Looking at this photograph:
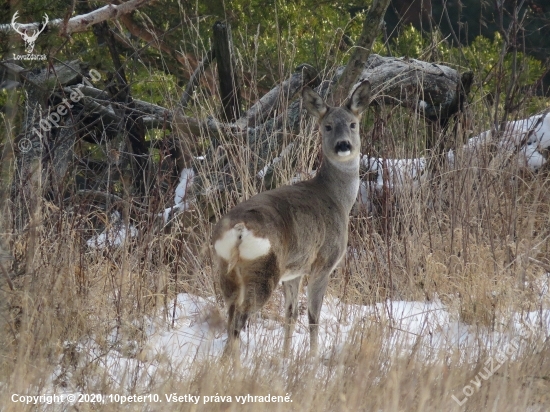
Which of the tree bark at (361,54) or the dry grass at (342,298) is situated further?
the tree bark at (361,54)

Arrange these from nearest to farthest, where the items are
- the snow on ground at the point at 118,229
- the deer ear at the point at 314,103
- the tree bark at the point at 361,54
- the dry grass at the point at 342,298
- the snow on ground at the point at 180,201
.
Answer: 1. the dry grass at the point at 342,298
2. the deer ear at the point at 314,103
3. the snow on ground at the point at 118,229
4. the snow on ground at the point at 180,201
5. the tree bark at the point at 361,54

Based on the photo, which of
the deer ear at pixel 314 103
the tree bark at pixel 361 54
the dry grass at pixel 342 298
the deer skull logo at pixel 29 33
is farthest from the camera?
the tree bark at pixel 361 54

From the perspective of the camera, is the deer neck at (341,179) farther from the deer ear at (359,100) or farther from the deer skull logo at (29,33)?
the deer skull logo at (29,33)

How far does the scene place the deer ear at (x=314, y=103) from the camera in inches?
240

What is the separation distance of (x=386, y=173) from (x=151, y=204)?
1997 millimetres

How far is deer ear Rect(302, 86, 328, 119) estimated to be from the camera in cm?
610

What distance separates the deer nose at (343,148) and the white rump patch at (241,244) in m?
1.46

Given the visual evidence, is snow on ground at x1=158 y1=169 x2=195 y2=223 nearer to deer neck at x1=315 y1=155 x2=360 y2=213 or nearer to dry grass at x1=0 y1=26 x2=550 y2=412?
dry grass at x1=0 y1=26 x2=550 y2=412

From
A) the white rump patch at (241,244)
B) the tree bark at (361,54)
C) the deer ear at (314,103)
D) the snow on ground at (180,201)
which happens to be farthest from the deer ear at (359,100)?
the white rump patch at (241,244)

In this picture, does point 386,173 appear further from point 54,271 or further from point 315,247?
point 54,271

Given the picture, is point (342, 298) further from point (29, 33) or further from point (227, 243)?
point (29, 33)


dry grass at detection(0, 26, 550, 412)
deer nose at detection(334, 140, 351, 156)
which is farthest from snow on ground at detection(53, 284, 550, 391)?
deer nose at detection(334, 140, 351, 156)

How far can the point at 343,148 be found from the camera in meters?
5.89

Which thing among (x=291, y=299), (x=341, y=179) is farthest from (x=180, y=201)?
(x=291, y=299)
